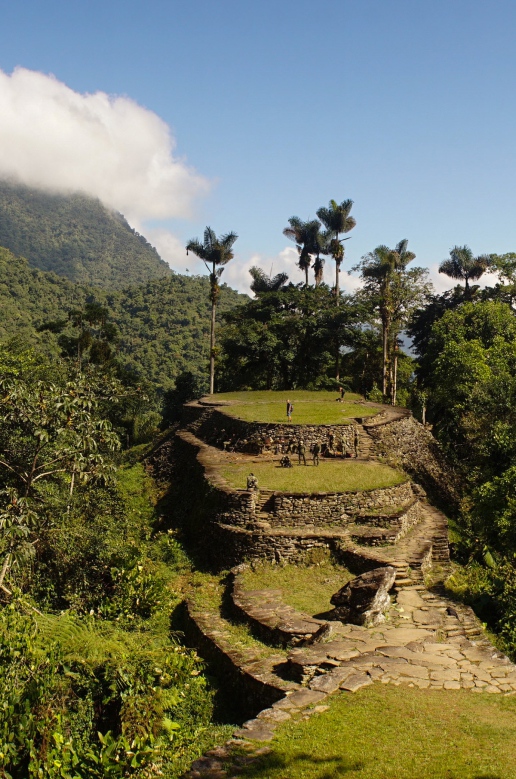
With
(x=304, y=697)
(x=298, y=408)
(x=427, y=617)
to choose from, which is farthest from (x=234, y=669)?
(x=298, y=408)

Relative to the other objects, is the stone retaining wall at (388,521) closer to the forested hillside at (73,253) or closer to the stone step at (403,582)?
the stone step at (403,582)

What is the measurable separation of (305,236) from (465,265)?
1132cm

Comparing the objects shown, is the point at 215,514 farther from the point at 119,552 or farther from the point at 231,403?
the point at 231,403

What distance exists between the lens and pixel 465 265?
42.4 m

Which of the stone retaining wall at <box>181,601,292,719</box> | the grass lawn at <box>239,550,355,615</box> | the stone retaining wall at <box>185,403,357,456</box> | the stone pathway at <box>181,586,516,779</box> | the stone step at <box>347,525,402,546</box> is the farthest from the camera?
the stone retaining wall at <box>185,403,357,456</box>

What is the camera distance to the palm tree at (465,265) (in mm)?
42188

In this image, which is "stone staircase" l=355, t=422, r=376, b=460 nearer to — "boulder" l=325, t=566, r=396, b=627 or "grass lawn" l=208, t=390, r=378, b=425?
"grass lawn" l=208, t=390, r=378, b=425

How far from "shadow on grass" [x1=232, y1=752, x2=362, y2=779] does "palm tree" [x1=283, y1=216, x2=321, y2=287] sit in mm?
40054

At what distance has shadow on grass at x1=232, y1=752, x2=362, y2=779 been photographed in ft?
22.8

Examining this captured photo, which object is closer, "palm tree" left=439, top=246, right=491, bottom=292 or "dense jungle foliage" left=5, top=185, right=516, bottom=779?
"dense jungle foliage" left=5, top=185, right=516, bottom=779

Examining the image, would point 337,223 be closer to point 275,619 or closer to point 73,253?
point 275,619

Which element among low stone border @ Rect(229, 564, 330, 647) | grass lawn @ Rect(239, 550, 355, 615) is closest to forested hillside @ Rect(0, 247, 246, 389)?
grass lawn @ Rect(239, 550, 355, 615)

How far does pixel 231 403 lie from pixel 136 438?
13165 millimetres

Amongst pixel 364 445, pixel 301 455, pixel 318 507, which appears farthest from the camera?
pixel 364 445
